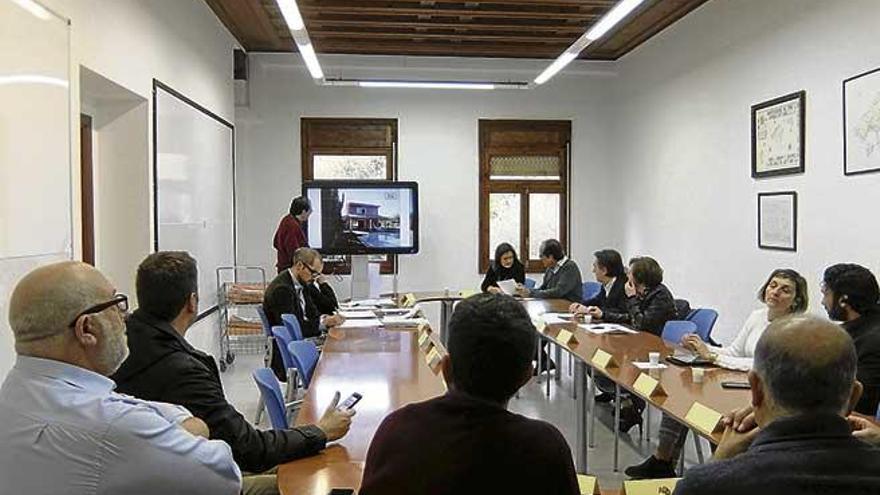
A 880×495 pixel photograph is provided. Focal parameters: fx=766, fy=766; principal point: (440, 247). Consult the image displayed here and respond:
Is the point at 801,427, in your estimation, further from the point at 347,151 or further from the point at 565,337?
the point at 347,151

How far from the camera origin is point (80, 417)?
1555mm

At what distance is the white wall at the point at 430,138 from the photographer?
9.38 m

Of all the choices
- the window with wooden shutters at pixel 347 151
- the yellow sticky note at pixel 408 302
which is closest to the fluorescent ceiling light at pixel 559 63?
Result: the window with wooden shutters at pixel 347 151

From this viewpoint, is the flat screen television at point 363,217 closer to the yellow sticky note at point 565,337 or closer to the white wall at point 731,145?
the white wall at point 731,145

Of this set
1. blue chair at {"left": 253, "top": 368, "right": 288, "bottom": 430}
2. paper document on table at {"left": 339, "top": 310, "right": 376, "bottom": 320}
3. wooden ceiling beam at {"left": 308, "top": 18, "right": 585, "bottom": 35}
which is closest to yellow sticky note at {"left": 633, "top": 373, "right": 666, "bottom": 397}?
blue chair at {"left": 253, "top": 368, "right": 288, "bottom": 430}

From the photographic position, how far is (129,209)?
5465mm

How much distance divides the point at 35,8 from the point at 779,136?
508cm

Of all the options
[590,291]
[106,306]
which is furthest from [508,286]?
[106,306]

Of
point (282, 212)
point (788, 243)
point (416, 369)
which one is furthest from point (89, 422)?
point (282, 212)

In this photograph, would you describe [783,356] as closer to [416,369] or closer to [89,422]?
[89,422]

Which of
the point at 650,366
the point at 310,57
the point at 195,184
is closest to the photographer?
the point at 650,366

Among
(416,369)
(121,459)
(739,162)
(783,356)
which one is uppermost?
(739,162)

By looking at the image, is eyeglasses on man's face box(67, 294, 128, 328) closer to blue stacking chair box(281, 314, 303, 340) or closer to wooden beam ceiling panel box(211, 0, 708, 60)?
blue stacking chair box(281, 314, 303, 340)

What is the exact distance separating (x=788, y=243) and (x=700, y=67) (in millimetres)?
2329
